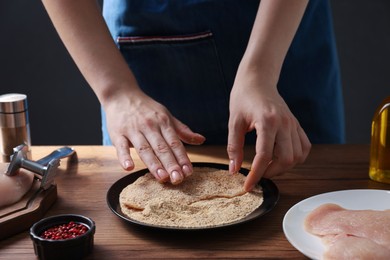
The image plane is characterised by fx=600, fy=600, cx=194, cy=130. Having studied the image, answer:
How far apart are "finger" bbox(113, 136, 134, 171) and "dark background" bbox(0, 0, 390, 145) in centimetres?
171

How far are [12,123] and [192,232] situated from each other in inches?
25.8

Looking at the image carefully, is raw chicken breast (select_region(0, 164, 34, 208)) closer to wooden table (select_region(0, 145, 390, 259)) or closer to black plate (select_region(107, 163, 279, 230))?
wooden table (select_region(0, 145, 390, 259))

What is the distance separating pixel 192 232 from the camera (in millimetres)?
1108

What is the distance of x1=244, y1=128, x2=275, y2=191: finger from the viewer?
127 cm

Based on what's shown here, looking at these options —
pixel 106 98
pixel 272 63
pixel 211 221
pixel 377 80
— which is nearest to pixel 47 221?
pixel 211 221

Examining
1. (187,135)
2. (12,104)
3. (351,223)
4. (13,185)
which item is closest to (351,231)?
(351,223)

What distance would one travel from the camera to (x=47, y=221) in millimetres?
1107

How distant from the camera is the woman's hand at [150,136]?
4.29 ft

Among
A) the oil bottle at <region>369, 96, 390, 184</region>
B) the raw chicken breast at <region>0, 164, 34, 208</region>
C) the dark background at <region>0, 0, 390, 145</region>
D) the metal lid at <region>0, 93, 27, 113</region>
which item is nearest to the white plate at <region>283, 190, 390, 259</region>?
the oil bottle at <region>369, 96, 390, 184</region>

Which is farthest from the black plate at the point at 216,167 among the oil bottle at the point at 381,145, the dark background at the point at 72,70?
the dark background at the point at 72,70

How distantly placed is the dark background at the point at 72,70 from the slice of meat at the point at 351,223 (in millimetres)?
1931

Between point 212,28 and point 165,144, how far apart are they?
472 millimetres

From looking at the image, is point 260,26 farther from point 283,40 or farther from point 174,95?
point 174,95

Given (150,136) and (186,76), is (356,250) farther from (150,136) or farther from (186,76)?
(186,76)
